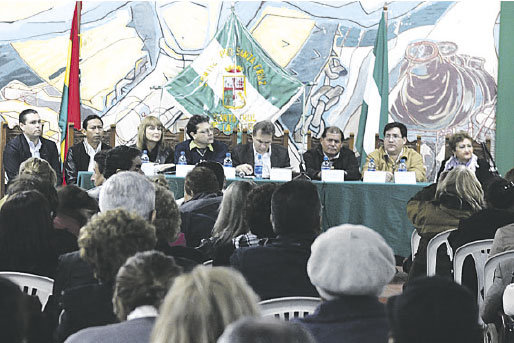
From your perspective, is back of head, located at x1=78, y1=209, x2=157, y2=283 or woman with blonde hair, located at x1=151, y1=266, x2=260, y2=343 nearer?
woman with blonde hair, located at x1=151, y1=266, x2=260, y2=343

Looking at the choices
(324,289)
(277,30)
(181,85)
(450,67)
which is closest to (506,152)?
(450,67)

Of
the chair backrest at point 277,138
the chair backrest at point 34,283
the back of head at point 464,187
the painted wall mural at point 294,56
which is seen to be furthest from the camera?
the painted wall mural at point 294,56

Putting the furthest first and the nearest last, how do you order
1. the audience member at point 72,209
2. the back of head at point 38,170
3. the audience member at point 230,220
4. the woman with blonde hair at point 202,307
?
the back of head at point 38,170 → the audience member at point 230,220 → the audience member at point 72,209 → the woman with blonde hair at point 202,307

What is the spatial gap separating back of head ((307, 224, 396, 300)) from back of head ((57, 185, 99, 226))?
166cm

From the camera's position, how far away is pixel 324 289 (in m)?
1.94

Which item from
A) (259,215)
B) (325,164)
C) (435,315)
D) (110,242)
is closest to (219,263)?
(259,215)

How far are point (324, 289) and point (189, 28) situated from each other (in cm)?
671

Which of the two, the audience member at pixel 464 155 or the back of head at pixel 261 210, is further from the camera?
the audience member at pixel 464 155

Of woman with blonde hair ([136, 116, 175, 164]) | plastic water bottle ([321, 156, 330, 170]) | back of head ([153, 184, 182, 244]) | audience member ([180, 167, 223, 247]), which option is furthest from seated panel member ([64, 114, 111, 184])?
back of head ([153, 184, 182, 244])

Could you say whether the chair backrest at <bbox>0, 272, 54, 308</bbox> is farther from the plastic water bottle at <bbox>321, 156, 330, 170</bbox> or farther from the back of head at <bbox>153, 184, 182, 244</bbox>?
the plastic water bottle at <bbox>321, 156, 330, 170</bbox>

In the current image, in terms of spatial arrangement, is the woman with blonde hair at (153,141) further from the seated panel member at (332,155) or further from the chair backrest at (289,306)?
the chair backrest at (289,306)

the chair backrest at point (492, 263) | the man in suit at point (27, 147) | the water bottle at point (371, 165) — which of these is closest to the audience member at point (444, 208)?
the chair backrest at point (492, 263)

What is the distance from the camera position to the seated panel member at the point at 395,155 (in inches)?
265

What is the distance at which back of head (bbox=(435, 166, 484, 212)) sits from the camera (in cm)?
420
